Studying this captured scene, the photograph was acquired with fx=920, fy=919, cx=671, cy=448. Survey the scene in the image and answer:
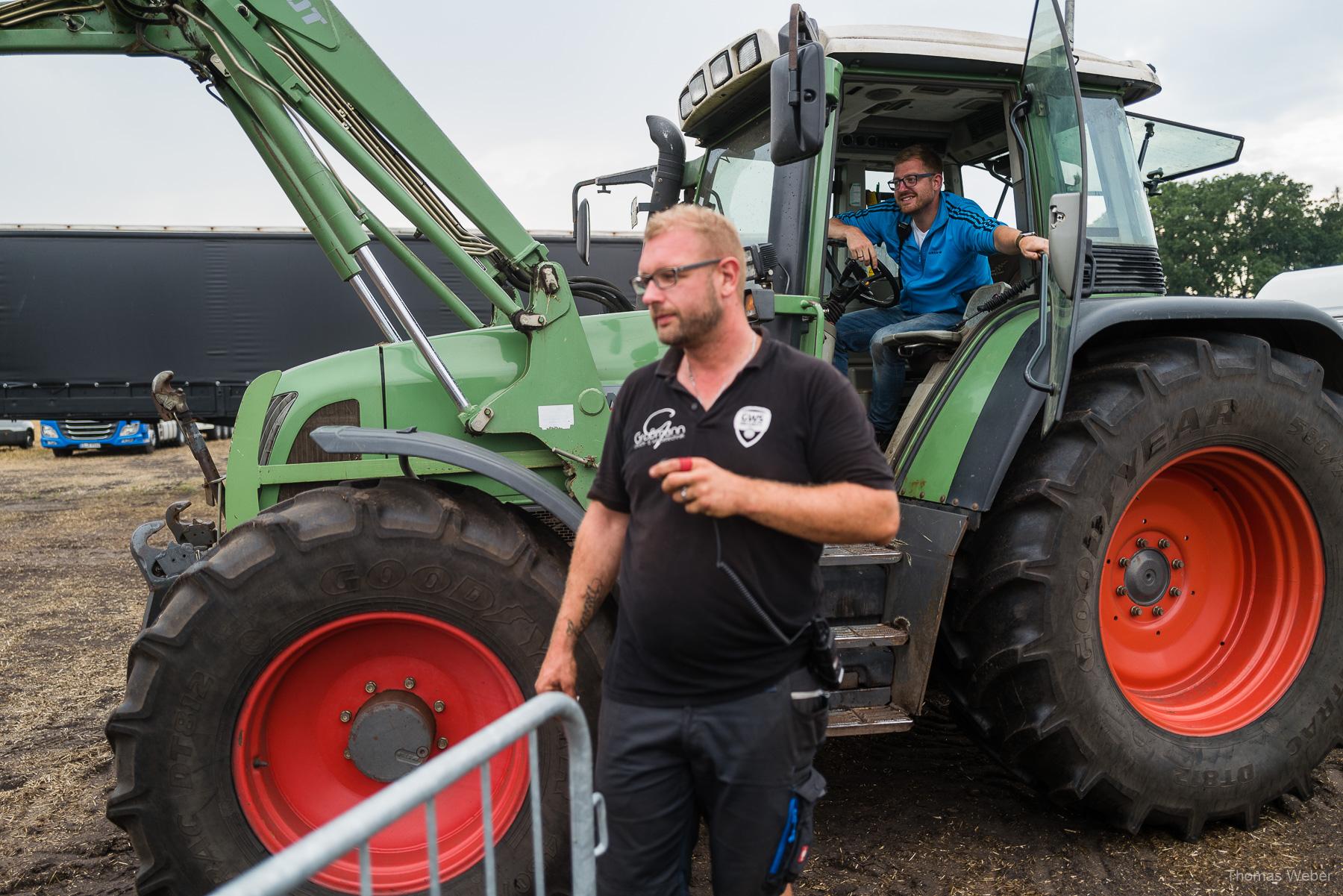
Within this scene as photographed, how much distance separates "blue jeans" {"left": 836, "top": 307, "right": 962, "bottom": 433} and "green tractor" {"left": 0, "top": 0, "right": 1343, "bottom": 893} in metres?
0.12

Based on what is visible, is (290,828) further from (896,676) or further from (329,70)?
(329,70)

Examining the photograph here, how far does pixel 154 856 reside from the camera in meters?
2.55

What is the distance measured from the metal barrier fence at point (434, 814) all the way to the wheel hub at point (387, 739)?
972 millimetres

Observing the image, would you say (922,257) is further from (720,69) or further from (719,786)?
(719,786)

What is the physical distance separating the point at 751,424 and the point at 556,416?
1.24 m

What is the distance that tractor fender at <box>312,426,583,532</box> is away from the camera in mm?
2689

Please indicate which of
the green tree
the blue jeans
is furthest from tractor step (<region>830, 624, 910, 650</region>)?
the green tree

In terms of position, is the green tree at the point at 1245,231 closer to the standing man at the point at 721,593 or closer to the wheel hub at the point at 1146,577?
the wheel hub at the point at 1146,577

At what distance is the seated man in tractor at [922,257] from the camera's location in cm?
350

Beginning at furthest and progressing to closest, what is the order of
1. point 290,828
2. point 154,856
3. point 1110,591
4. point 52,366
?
1. point 52,366
2. point 1110,591
3. point 290,828
4. point 154,856

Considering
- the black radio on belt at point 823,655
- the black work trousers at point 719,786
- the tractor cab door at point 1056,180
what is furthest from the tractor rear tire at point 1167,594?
the black work trousers at point 719,786

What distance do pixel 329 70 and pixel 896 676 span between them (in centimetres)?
268

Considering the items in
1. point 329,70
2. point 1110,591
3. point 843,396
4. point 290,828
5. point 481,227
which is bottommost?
point 290,828

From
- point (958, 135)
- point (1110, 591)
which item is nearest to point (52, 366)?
point (958, 135)
